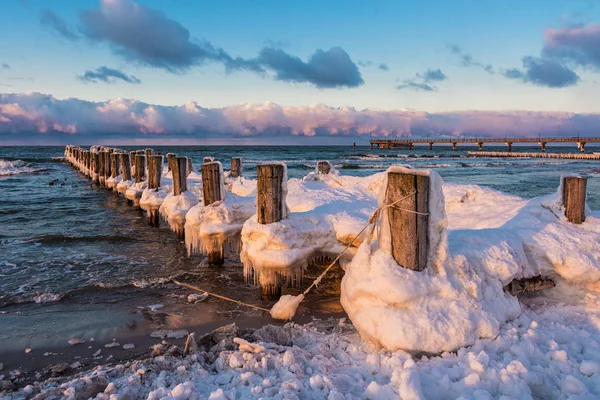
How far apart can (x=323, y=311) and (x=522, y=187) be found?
Answer: 77.0 feet

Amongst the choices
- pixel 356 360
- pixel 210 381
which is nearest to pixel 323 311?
pixel 356 360

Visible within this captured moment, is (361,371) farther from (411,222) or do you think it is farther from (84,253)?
(84,253)

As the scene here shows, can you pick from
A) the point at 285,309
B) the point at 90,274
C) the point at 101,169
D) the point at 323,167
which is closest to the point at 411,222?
the point at 285,309

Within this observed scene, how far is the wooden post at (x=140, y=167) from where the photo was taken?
1475cm

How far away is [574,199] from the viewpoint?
617cm

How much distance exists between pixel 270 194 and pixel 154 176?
7.90 m

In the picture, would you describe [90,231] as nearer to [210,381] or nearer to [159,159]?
[159,159]

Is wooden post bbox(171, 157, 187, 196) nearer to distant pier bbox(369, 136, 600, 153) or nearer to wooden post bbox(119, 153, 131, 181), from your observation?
wooden post bbox(119, 153, 131, 181)

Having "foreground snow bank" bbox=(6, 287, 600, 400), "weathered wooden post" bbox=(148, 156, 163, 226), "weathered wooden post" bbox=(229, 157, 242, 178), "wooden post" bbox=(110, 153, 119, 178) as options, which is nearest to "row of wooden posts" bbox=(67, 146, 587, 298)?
"foreground snow bank" bbox=(6, 287, 600, 400)

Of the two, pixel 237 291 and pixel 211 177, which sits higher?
pixel 211 177

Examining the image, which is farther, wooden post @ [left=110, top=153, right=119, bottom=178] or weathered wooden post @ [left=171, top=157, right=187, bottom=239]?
wooden post @ [left=110, top=153, right=119, bottom=178]

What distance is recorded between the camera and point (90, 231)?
13.2 metres

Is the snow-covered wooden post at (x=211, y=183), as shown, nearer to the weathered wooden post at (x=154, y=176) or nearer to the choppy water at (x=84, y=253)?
the choppy water at (x=84, y=253)

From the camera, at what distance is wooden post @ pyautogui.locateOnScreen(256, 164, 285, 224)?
6402mm
